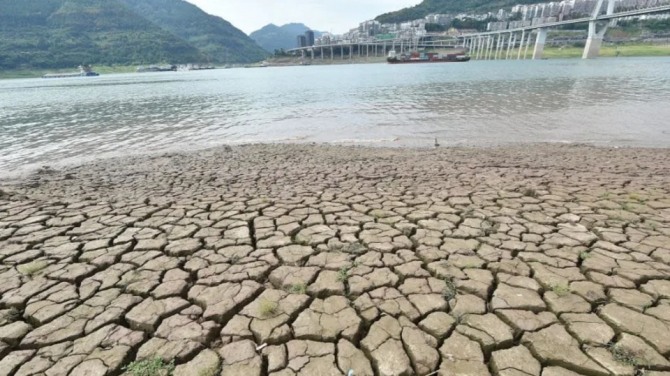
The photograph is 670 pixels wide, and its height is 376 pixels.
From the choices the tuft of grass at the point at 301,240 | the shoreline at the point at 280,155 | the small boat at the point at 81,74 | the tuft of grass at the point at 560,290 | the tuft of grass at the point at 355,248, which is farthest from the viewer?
the small boat at the point at 81,74

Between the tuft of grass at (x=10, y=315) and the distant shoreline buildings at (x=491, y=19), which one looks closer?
the tuft of grass at (x=10, y=315)

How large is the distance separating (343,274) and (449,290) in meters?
0.98

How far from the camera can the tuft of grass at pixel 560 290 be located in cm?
299

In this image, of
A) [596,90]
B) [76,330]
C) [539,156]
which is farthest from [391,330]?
[596,90]

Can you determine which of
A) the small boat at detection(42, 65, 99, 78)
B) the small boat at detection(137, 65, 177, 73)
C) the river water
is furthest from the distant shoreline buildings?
the river water

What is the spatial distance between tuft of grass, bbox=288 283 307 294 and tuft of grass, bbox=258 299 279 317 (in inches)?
8.9

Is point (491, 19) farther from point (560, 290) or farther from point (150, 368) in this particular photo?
point (150, 368)

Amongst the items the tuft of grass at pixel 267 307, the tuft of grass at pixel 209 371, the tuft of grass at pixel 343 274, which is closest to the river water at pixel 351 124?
the tuft of grass at pixel 343 274

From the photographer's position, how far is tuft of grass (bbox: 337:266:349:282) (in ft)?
10.9

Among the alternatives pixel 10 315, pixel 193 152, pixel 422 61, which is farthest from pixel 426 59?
pixel 10 315

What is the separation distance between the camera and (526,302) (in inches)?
114

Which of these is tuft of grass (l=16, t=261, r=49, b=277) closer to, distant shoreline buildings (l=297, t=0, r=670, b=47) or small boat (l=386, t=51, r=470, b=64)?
small boat (l=386, t=51, r=470, b=64)

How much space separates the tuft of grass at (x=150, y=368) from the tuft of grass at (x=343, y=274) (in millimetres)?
1531

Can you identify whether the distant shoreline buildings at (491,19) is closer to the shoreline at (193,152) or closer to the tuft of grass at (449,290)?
the shoreline at (193,152)
